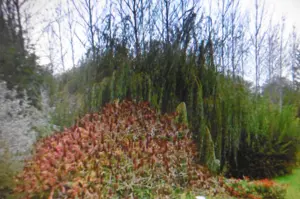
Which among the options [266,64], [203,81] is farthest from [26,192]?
[266,64]

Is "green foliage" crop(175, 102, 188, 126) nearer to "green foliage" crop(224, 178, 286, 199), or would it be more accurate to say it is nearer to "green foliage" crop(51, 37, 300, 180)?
"green foliage" crop(51, 37, 300, 180)

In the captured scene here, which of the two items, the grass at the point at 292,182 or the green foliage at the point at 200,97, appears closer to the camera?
the grass at the point at 292,182

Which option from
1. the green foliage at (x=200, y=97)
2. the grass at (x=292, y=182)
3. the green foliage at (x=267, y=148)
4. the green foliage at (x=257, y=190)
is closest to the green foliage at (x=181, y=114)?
the green foliage at (x=200, y=97)

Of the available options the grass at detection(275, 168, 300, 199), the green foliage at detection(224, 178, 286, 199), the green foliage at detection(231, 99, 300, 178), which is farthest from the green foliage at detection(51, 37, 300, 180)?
the green foliage at detection(224, 178, 286, 199)

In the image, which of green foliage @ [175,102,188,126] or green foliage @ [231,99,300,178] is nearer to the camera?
green foliage @ [175,102,188,126]

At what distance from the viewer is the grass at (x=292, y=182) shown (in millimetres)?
4449

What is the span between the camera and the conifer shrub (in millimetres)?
2686

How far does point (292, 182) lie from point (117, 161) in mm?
→ 4592

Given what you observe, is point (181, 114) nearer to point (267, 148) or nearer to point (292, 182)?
point (267, 148)

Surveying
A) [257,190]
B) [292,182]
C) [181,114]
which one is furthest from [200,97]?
[292,182]

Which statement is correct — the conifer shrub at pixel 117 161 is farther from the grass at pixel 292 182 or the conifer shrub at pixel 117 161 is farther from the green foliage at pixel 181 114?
the grass at pixel 292 182

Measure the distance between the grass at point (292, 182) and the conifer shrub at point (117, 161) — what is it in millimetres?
1821

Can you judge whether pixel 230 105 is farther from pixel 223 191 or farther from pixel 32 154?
pixel 32 154

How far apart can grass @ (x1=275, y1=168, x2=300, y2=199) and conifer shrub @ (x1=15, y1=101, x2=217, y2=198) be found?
1821 mm
